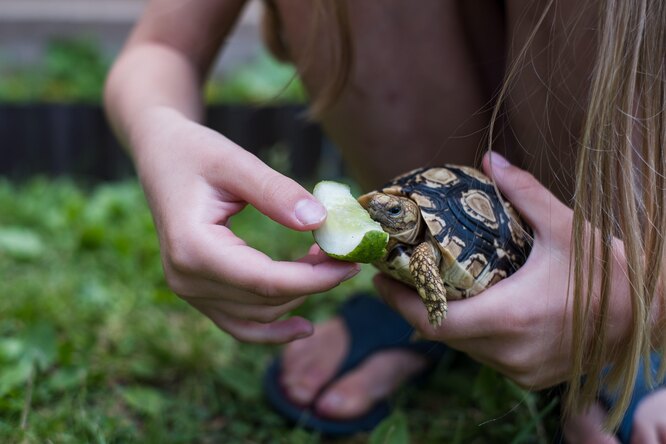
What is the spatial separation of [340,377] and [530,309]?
0.50 metres

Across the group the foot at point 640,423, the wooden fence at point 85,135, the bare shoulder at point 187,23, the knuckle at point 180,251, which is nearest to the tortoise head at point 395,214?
the knuckle at point 180,251

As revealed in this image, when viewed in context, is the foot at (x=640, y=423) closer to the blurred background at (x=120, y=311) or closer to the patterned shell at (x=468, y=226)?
the blurred background at (x=120, y=311)

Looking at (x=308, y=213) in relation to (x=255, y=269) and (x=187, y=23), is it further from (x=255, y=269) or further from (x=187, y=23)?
(x=187, y=23)

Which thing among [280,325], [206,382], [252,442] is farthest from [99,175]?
[280,325]

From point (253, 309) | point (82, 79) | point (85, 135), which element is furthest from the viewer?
point (82, 79)

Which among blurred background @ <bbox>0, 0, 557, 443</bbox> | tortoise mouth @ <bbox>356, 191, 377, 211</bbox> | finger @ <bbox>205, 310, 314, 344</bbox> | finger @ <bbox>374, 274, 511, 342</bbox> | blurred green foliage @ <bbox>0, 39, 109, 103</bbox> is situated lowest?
blurred green foliage @ <bbox>0, 39, 109, 103</bbox>

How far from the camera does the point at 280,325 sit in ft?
3.07

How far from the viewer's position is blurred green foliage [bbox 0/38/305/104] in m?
2.55

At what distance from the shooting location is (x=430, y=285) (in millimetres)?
817

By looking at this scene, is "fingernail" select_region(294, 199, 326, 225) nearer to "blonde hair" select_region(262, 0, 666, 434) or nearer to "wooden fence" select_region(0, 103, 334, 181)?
"blonde hair" select_region(262, 0, 666, 434)

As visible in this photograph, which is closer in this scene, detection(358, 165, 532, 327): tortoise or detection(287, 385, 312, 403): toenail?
detection(358, 165, 532, 327): tortoise

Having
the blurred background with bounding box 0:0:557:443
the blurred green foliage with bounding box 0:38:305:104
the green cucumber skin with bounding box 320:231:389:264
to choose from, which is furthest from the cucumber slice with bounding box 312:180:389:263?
the blurred green foliage with bounding box 0:38:305:104

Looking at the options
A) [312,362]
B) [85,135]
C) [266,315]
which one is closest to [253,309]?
[266,315]

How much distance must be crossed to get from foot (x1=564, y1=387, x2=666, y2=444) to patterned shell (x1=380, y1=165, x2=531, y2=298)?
0.93 feet
